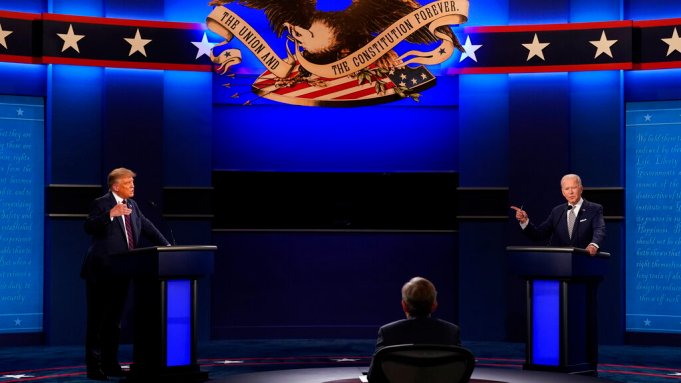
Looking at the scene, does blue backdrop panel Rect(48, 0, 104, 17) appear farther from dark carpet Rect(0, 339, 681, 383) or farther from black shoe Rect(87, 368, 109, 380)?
black shoe Rect(87, 368, 109, 380)

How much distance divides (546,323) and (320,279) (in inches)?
119

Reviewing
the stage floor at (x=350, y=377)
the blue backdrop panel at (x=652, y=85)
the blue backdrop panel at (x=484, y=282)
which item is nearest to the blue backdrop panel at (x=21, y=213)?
the blue backdrop panel at (x=484, y=282)

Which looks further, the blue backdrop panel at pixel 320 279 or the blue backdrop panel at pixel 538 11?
the blue backdrop panel at pixel 320 279

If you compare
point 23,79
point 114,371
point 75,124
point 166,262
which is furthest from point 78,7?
point 114,371

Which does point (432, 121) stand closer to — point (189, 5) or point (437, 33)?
point (437, 33)

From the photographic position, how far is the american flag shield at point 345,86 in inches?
334

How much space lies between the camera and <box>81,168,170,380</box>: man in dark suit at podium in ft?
19.9

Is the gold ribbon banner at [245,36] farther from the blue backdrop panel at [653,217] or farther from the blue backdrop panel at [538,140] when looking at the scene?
the blue backdrop panel at [653,217]

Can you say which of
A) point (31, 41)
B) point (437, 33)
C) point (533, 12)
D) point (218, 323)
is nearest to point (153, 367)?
point (218, 323)

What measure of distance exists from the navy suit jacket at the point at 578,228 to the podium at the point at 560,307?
0.26m

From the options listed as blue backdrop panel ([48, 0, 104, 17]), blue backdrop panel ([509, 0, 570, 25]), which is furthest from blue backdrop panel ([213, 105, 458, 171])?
blue backdrop panel ([48, 0, 104, 17])

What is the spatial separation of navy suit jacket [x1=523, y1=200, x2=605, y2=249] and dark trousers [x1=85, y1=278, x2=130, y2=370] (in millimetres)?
2887

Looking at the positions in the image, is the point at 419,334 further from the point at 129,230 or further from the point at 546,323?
the point at 129,230

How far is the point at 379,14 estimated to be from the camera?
8438mm
